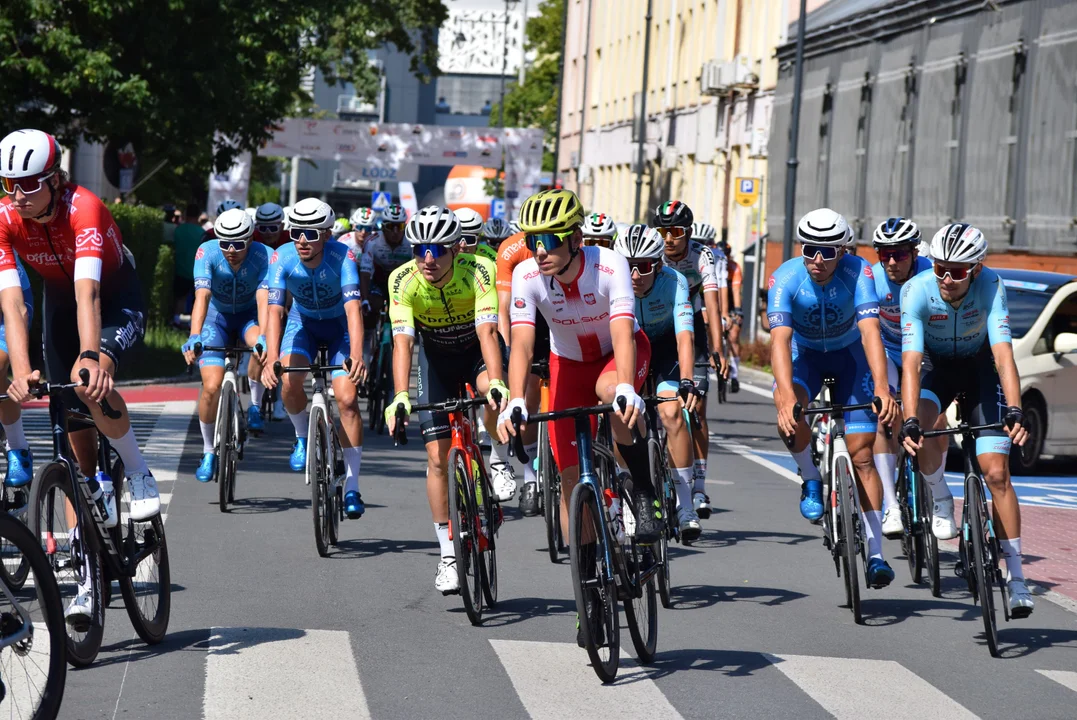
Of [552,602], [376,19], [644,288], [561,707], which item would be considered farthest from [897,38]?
[561,707]

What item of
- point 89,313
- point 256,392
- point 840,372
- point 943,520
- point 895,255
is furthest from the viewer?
point 256,392

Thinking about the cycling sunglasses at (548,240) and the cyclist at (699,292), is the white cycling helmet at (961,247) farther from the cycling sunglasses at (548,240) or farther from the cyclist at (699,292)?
the cyclist at (699,292)

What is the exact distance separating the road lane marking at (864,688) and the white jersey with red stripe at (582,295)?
158cm

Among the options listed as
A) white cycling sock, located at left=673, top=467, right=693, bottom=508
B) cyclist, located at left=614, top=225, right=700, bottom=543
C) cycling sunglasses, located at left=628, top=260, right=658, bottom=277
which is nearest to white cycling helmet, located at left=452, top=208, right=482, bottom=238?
cyclist, located at left=614, top=225, right=700, bottom=543

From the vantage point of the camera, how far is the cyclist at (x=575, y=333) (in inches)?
300

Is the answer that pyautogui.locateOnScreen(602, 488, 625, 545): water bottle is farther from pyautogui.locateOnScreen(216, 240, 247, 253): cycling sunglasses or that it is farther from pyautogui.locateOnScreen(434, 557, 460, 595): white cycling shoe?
pyautogui.locateOnScreen(216, 240, 247, 253): cycling sunglasses

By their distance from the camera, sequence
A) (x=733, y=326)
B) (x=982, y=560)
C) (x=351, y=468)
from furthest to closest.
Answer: (x=733, y=326)
(x=351, y=468)
(x=982, y=560)

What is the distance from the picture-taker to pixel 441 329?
31.7ft

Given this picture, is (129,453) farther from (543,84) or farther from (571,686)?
(543,84)

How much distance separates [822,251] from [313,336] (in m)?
3.64

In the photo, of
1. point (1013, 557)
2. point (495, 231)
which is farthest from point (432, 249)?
point (495, 231)

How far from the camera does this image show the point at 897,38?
115 feet

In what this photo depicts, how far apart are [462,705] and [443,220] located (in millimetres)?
3092

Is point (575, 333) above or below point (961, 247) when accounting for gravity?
below
